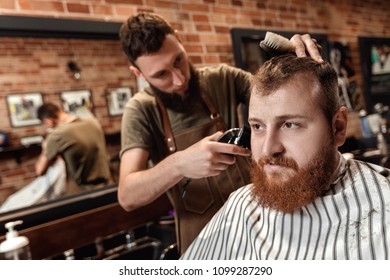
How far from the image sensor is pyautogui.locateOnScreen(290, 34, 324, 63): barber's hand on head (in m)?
0.85

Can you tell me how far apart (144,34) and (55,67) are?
1.35 metres

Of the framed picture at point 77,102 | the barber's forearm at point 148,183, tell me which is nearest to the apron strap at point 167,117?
the barber's forearm at point 148,183

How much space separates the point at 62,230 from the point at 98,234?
19 cm

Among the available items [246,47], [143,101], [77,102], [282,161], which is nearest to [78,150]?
[77,102]

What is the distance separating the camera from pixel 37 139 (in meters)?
2.26

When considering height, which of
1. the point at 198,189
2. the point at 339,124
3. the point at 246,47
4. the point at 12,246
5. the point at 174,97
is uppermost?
the point at 246,47

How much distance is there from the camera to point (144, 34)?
112cm

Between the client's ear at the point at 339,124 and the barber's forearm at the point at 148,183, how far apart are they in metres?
0.47

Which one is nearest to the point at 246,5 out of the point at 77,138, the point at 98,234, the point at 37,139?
the point at 77,138

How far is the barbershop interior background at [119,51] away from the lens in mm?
1193

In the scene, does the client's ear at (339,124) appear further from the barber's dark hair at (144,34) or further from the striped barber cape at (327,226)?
the barber's dark hair at (144,34)

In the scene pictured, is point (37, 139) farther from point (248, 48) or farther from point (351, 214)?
point (351, 214)

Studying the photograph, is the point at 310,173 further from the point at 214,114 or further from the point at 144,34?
the point at 144,34

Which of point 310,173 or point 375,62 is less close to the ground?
point 375,62
